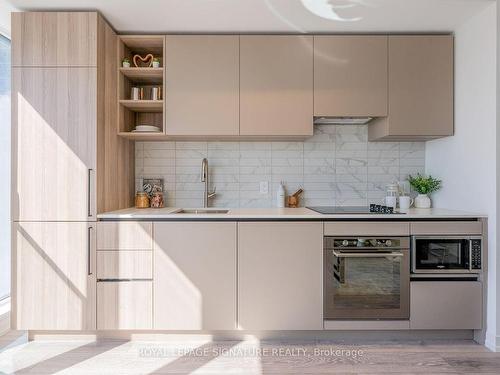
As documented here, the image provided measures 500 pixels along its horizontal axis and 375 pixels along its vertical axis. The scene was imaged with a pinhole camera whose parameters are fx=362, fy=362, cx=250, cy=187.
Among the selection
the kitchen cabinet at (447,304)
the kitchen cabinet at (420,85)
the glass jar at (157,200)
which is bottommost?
the kitchen cabinet at (447,304)

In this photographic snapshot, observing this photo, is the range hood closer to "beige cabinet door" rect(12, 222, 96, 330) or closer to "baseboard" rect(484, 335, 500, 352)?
"baseboard" rect(484, 335, 500, 352)

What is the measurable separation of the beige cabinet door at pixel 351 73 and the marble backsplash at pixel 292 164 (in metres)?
0.42

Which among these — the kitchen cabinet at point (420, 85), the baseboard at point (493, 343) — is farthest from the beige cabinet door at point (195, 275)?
the baseboard at point (493, 343)

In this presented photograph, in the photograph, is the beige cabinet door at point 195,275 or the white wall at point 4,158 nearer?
the beige cabinet door at point 195,275

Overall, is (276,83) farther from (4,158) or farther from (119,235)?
(4,158)

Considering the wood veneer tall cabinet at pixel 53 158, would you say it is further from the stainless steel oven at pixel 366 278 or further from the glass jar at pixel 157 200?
the stainless steel oven at pixel 366 278

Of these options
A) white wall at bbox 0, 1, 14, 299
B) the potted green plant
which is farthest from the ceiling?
the potted green plant

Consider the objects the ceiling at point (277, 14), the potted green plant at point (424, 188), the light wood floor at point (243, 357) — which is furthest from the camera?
the potted green plant at point (424, 188)

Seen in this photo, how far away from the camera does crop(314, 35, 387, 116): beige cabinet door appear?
8.85 feet

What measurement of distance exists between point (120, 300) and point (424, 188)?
2447 mm

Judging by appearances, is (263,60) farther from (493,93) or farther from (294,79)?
(493,93)

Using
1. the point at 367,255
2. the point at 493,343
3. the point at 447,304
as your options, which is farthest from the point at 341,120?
the point at 493,343

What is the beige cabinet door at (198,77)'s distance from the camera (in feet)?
8.83

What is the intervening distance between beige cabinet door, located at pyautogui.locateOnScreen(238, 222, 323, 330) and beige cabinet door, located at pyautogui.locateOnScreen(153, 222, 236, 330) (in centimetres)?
8
